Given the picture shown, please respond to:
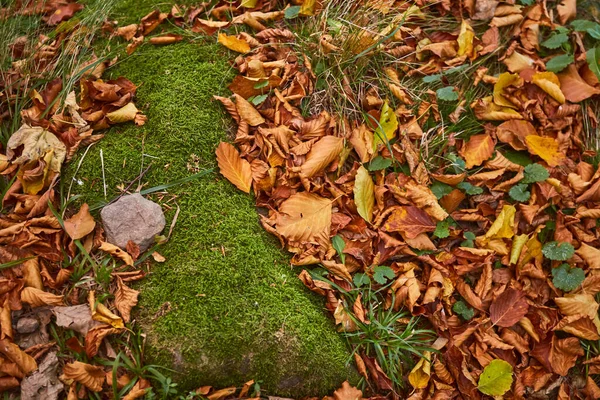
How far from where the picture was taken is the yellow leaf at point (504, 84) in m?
2.70

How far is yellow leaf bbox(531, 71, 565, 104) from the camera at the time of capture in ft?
8.75

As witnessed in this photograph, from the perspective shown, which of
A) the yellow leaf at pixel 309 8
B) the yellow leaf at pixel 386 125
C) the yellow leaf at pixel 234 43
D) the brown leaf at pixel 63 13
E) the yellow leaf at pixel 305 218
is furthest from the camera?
the brown leaf at pixel 63 13

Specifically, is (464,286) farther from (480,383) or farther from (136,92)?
(136,92)

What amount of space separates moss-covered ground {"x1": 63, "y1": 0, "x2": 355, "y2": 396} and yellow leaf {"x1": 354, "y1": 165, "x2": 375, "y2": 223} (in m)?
0.42

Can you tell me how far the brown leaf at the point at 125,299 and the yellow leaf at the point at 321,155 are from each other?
89 cm

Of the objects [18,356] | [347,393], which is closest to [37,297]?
[18,356]

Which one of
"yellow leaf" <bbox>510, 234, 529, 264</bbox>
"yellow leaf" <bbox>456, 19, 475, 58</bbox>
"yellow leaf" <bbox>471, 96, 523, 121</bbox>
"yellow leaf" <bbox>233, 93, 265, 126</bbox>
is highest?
"yellow leaf" <bbox>456, 19, 475, 58</bbox>

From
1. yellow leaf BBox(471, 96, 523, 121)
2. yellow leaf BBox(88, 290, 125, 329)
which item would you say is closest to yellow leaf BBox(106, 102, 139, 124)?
yellow leaf BBox(88, 290, 125, 329)

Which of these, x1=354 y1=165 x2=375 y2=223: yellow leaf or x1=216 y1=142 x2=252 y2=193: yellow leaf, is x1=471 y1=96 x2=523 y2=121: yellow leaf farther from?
x1=216 y1=142 x2=252 y2=193: yellow leaf

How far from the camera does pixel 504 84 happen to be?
8.91 feet

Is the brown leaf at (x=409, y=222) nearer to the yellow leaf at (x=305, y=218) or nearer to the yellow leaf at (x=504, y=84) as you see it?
the yellow leaf at (x=305, y=218)

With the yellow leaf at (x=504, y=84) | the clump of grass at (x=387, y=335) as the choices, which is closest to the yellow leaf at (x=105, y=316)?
the clump of grass at (x=387, y=335)

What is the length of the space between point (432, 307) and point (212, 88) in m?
1.47

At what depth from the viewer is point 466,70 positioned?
2752 mm
